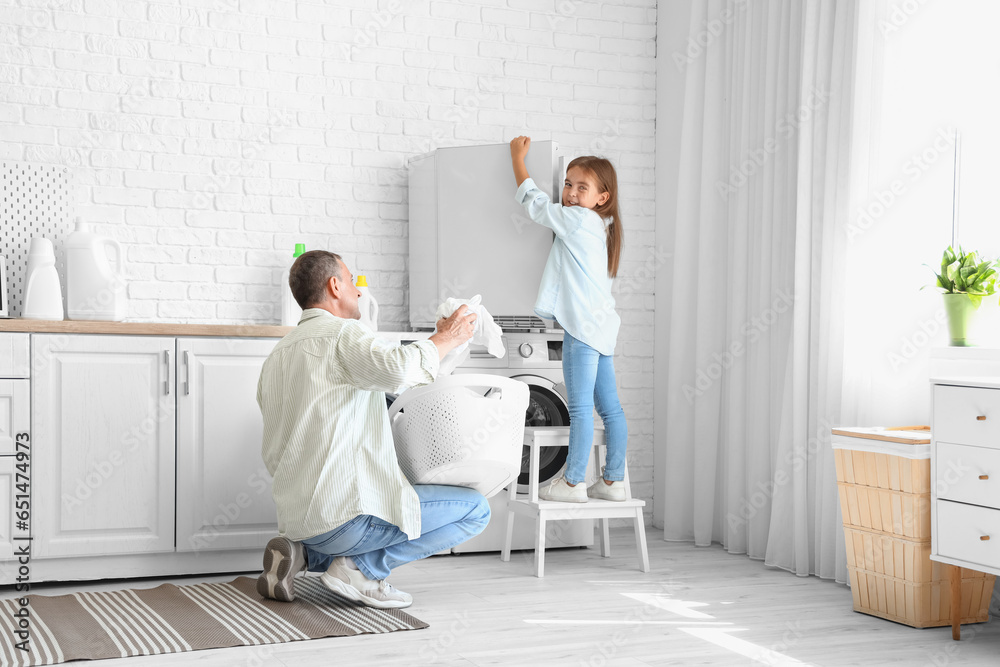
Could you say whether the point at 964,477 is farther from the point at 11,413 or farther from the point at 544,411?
the point at 11,413

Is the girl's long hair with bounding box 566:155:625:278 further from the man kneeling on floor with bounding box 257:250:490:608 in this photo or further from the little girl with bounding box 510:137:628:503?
the man kneeling on floor with bounding box 257:250:490:608

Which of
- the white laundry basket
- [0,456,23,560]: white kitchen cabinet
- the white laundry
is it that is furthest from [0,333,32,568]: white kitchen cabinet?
the white laundry

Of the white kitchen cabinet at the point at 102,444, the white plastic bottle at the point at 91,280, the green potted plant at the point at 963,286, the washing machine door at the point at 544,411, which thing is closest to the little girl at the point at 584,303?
the washing machine door at the point at 544,411

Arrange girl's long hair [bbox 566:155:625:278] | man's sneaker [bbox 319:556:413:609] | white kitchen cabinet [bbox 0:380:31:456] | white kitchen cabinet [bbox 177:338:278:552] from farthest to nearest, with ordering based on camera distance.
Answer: girl's long hair [bbox 566:155:625:278] < white kitchen cabinet [bbox 177:338:278:552] < white kitchen cabinet [bbox 0:380:31:456] < man's sneaker [bbox 319:556:413:609]

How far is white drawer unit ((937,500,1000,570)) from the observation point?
246cm

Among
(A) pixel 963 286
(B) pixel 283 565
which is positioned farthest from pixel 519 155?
(B) pixel 283 565

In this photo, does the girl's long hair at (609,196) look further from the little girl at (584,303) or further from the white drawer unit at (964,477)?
the white drawer unit at (964,477)

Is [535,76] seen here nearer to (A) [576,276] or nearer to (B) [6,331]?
(A) [576,276]

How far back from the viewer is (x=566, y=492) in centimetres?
343

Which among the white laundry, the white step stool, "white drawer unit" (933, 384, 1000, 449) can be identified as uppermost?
the white laundry

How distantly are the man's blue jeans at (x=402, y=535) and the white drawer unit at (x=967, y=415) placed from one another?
51.4 inches

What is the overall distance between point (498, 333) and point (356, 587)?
0.88 m

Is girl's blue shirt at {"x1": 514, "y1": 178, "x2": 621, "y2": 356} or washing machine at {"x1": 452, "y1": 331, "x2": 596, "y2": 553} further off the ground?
girl's blue shirt at {"x1": 514, "y1": 178, "x2": 621, "y2": 356}

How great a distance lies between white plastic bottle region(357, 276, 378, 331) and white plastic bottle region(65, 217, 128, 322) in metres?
0.86
